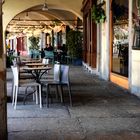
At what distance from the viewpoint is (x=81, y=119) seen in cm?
624

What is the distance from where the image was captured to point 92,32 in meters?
15.9

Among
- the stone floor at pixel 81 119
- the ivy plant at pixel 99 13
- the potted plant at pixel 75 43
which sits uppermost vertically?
the ivy plant at pixel 99 13

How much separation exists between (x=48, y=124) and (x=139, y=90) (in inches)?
134

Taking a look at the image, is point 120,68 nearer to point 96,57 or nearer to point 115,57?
point 115,57

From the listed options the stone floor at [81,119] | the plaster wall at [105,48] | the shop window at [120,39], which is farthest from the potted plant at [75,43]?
the stone floor at [81,119]

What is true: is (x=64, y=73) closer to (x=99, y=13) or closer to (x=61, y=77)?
(x=61, y=77)

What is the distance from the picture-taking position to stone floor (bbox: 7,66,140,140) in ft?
17.0

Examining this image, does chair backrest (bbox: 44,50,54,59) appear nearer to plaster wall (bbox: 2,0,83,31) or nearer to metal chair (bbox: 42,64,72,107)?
plaster wall (bbox: 2,0,83,31)

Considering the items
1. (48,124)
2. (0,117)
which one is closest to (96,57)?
(48,124)

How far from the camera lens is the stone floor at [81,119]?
17.0 feet

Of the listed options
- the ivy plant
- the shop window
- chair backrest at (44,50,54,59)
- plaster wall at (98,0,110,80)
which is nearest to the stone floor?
the shop window

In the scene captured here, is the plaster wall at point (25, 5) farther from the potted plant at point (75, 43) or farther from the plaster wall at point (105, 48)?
the plaster wall at point (105, 48)

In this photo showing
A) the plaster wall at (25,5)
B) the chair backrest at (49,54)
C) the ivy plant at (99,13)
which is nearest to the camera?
the ivy plant at (99,13)

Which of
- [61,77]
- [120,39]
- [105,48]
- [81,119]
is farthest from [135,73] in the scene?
[105,48]
